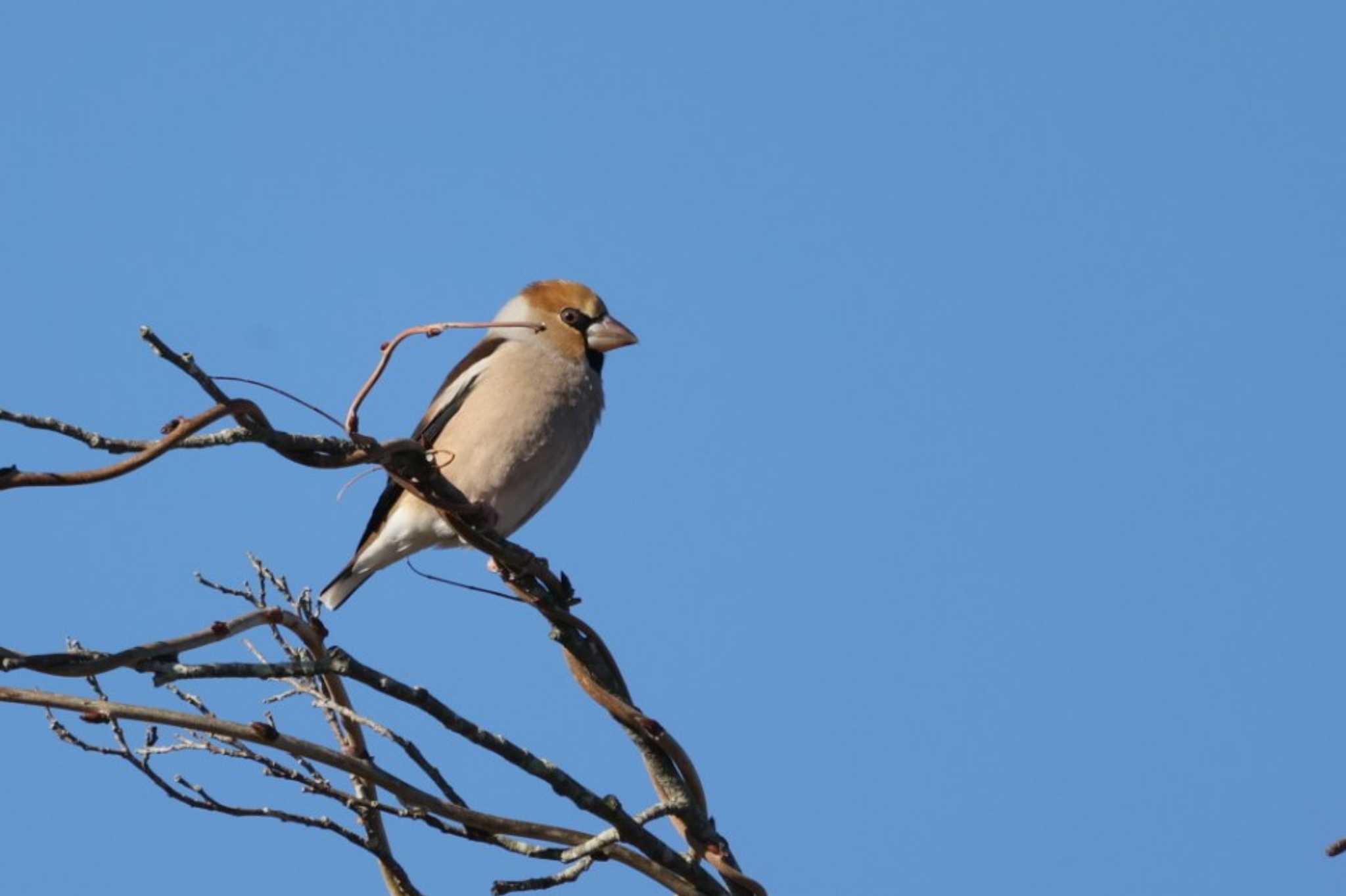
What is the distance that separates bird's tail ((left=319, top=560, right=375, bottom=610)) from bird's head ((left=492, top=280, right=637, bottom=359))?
3.67 feet

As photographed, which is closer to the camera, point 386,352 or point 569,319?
point 386,352

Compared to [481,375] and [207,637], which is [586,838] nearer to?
[207,637]

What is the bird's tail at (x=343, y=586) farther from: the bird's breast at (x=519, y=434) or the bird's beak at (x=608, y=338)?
the bird's beak at (x=608, y=338)

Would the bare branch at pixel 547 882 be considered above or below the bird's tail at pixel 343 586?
below

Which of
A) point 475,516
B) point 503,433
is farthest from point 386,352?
point 503,433

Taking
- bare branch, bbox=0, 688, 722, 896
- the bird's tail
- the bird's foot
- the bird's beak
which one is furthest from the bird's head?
bare branch, bbox=0, 688, 722, 896

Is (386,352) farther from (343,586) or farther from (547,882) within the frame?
(343,586)

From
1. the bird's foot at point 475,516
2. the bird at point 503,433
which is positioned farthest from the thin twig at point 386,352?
the bird at point 503,433

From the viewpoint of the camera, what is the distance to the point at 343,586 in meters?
6.36

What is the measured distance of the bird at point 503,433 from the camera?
5.74 meters

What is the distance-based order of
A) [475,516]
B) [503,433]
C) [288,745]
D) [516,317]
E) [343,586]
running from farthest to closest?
[516,317] → [343,586] → [503,433] → [475,516] → [288,745]

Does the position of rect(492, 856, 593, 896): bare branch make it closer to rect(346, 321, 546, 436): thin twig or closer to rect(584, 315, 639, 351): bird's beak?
rect(346, 321, 546, 436): thin twig

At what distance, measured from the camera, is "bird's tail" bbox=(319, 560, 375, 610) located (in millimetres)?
6230

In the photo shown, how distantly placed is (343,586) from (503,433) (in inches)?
44.4
